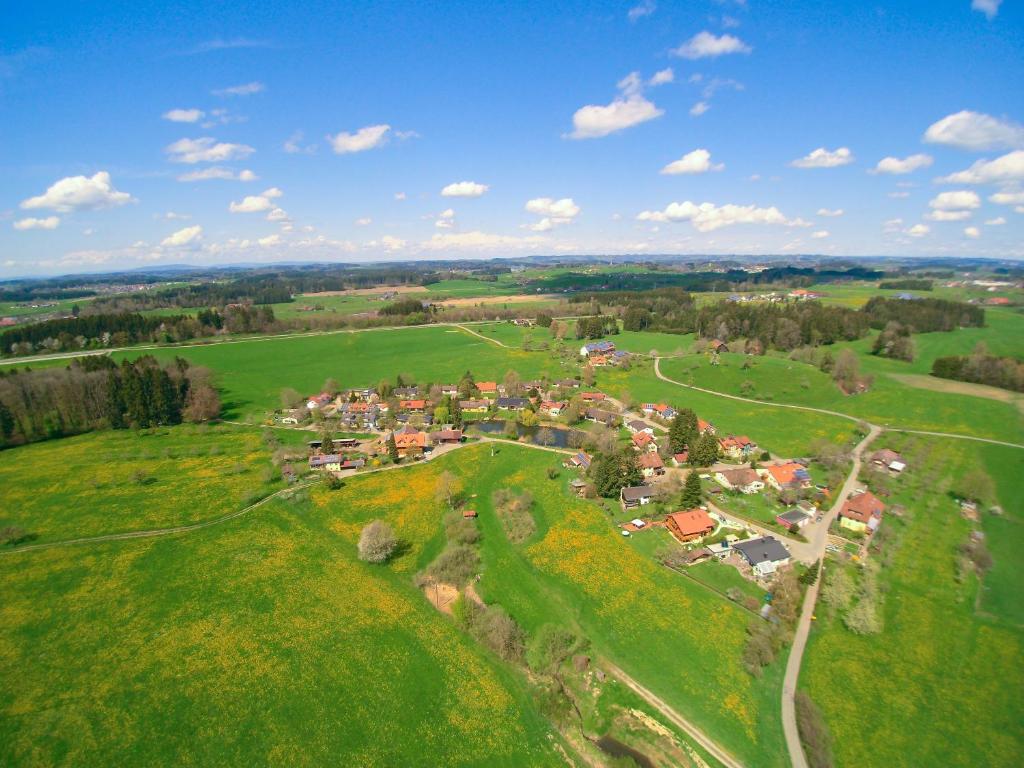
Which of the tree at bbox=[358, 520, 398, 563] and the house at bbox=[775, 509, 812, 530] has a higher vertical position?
the tree at bbox=[358, 520, 398, 563]

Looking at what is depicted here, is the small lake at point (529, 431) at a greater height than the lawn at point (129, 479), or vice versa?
the lawn at point (129, 479)

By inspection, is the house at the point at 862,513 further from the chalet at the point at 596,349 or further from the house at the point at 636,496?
the chalet at the point at 596,349

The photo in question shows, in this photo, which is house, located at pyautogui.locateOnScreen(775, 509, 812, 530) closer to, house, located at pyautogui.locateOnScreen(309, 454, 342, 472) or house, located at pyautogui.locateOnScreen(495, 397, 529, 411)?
house, located at pyautogui.locateOnScreen(495, 397, 529, 411)

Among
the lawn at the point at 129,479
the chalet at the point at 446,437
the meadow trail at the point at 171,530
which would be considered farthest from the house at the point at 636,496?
the lawn at the point at 129,479

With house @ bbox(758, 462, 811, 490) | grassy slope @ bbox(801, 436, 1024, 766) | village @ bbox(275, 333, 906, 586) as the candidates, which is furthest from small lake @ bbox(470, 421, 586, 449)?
grassy slope @ bbox(801, 436, 1024, 766)

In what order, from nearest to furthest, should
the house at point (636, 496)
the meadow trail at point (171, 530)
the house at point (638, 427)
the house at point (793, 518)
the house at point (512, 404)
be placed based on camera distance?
1. the meadow trail at point (171, 530)
2. the house at point (793, 518)
3. the house at point (636, 496)
4. the house at point (638, 427)
5. the house at point (512, 404)

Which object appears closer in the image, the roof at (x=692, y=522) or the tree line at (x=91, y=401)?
the roof at (x=692, y=522)

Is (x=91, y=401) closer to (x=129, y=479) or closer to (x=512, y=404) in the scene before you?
(x=129, y=479)
